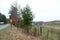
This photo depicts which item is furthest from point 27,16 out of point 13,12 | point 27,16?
point 13,12

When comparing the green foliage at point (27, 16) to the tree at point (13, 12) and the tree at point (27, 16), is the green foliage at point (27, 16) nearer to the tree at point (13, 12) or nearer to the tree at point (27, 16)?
the tree at point (27, 16)

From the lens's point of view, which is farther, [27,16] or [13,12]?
[13,12]

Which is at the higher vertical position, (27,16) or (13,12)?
(13,12)

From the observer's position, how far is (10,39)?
19.0 m

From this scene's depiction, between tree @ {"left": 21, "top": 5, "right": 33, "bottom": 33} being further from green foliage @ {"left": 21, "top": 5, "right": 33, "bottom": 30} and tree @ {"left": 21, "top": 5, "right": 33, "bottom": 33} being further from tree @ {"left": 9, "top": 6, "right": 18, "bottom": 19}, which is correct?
tree @ {"left": 9, "top": 6, "right": 18, "bottom": 19}

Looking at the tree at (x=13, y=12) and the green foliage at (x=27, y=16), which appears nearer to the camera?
the green foliage at (x=27, y=16)

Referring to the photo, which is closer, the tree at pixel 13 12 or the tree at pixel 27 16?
the tree at pixel 27 16

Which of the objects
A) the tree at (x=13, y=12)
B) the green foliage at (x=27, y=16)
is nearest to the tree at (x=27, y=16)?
the green foliage at (x=27, y=16)

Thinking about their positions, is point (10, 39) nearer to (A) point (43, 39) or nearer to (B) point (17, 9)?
(A) point (43, 39)

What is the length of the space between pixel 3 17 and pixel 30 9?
54.3 meters

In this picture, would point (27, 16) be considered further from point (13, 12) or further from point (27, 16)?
point (13, 12)

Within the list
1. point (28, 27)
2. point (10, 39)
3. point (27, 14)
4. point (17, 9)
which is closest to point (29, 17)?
point (27, 14)

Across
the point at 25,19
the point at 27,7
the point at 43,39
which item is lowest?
the point at 43,39

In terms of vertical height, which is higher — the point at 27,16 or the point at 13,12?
the point at 13,12
